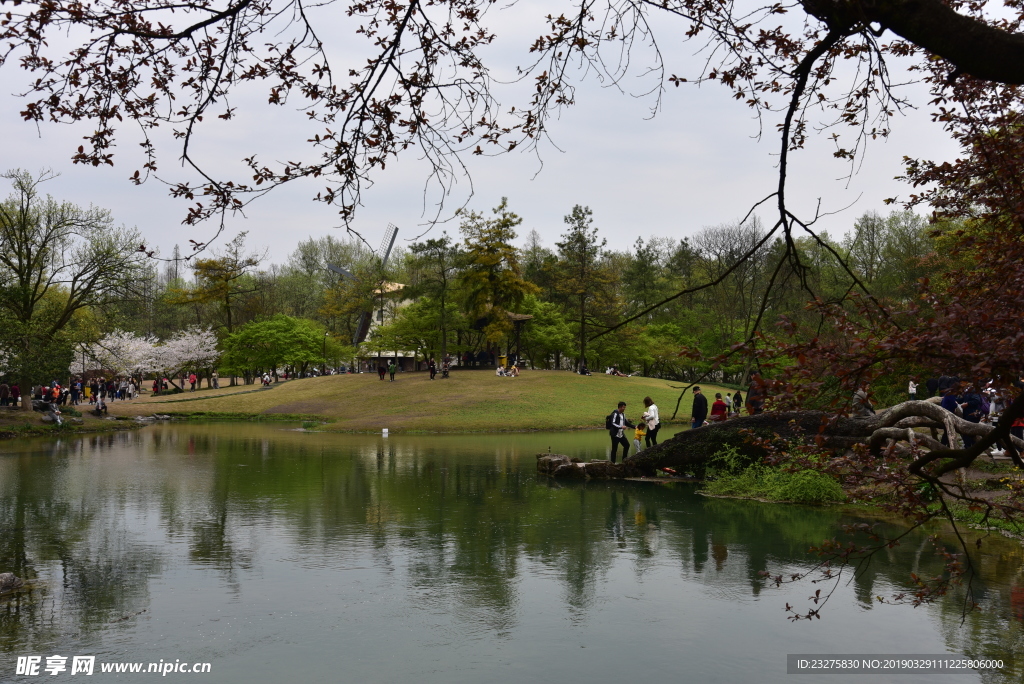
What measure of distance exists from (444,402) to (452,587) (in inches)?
1476

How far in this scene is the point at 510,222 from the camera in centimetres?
5834

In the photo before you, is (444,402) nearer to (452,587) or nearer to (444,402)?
(444,402)

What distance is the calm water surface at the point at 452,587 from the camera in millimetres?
7738

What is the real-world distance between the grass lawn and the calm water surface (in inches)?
927

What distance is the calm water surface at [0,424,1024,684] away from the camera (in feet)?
25.4

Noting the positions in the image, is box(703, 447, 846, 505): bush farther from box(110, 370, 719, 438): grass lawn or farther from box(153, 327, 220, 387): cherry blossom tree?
box(153, 327, 220, 387): cherry blossom tree

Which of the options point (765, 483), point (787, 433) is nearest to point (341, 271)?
point (787, 433)

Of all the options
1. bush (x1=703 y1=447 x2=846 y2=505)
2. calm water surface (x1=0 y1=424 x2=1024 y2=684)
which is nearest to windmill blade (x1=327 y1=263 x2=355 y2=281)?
calm water surface (x1=0 y1=424 x2=1024 y2=684)

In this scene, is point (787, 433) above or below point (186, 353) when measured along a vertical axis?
below

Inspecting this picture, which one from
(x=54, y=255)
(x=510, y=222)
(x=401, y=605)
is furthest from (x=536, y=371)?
(x=401, y=605)

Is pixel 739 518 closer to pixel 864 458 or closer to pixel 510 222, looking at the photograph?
pixel 864 458

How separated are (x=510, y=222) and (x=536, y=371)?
11372mm

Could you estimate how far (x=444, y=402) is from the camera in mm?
47312

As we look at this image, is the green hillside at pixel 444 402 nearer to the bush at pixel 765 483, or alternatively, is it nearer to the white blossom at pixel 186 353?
the white blossom at pixel 186 353
